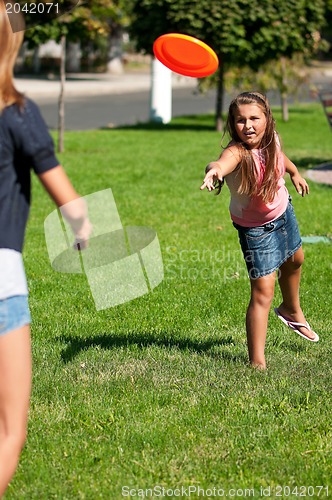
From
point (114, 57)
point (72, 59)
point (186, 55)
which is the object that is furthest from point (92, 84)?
point (186, 55)

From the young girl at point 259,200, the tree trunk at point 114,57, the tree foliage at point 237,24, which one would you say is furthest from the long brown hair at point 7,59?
the tree trunk at point 114,57

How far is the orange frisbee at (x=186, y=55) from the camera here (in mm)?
4965

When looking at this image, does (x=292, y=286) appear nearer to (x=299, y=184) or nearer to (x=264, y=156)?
(x=299, y=184)

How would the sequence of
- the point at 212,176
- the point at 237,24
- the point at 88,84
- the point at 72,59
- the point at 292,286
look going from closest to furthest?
the point at 212,176 < the point at 292,286 < the point at 237,24 < the point at 88,84 < the point at 72,59

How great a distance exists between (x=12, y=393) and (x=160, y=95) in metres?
17.7

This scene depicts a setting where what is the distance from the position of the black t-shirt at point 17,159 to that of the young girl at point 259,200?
152cm

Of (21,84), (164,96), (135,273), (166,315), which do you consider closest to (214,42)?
(164,96)

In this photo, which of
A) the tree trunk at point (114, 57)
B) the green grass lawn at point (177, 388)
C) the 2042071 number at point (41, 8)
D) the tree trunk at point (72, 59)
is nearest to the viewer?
the green grass lawn at point (177, 388)

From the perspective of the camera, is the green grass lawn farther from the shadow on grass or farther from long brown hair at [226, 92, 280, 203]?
long brown hair at [226, 92, 280, 203]

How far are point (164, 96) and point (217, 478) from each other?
17.2 metres

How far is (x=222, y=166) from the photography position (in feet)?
13.5

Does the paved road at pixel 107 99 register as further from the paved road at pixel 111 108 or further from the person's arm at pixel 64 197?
the person's arm at pixel 64 197

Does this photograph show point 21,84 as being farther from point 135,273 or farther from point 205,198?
point 135,273

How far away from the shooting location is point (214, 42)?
1650 cm
